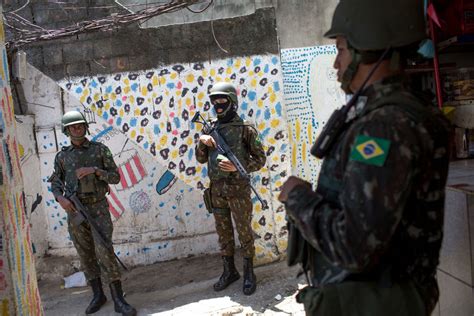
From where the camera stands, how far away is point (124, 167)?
513cm

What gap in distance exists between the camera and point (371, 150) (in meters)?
1.12

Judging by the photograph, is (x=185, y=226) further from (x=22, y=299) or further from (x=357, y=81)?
(x=357, y=81)

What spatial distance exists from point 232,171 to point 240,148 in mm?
231

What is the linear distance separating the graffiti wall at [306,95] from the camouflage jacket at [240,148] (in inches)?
25.3

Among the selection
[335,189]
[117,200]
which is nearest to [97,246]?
[117,200]

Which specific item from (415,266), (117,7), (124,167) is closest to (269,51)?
(117,7)

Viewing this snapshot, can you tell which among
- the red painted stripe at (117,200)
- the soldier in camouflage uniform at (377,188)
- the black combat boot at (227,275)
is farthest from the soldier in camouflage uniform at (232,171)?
the soldier in camouflage uniform at (377,188)

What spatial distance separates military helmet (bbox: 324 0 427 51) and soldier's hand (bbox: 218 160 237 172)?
278 cm

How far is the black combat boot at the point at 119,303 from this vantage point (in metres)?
Result: 3.96

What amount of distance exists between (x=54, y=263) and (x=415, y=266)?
15.5 feet

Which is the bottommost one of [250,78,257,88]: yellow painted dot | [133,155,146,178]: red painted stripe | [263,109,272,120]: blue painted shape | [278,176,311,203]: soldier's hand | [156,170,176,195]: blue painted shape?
[156,170,176,195]: blue painted shape

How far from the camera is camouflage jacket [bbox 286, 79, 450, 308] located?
1.12 m

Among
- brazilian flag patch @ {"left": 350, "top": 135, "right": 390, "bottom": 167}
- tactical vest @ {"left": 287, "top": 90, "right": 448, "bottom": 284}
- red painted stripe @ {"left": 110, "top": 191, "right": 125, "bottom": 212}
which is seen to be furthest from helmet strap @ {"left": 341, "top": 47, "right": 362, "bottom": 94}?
red painted stripe @ {"left": 110, "top": 191, "right": 125, "bottom": 212}

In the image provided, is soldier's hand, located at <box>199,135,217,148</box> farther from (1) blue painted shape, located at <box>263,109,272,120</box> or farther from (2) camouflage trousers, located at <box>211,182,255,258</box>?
(1) blue painted shape, located at <box>263,109,272,120</box>
